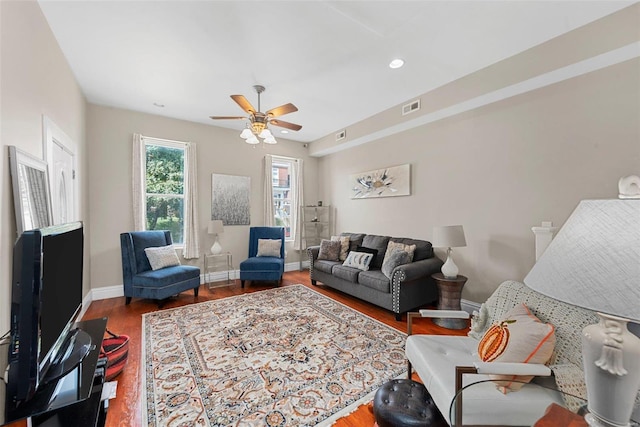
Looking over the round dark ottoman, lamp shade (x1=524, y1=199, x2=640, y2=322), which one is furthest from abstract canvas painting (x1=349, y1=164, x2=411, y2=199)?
lamp shade (x1=524, y1=199, x2=640, y2=322)

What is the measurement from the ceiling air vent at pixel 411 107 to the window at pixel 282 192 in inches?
112

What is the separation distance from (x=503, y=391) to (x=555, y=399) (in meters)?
0.22

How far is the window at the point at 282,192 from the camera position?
5852 mm

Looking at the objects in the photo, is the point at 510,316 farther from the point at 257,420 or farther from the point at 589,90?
the point at 589,90

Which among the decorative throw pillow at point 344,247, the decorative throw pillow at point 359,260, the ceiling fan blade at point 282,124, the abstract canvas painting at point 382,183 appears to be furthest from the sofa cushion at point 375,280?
the ceiling fan blade at point 282,124

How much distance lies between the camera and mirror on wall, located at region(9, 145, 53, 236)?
161 cm

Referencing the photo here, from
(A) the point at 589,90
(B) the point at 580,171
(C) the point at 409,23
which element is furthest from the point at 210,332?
(A) the point at 589,90

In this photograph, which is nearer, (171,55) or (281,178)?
(171,55)

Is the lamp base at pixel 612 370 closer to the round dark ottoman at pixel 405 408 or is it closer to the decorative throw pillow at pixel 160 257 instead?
the round dark ottoman at pixel 405 408

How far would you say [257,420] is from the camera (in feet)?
5.49

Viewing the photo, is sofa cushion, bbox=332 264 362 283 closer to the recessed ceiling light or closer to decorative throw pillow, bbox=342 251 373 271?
decorative throw pillow, bbox=342 251 373 271

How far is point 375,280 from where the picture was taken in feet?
11.4

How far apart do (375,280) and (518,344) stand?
6.90 feet

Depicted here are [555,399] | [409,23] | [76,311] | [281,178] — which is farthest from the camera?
[281,178]
